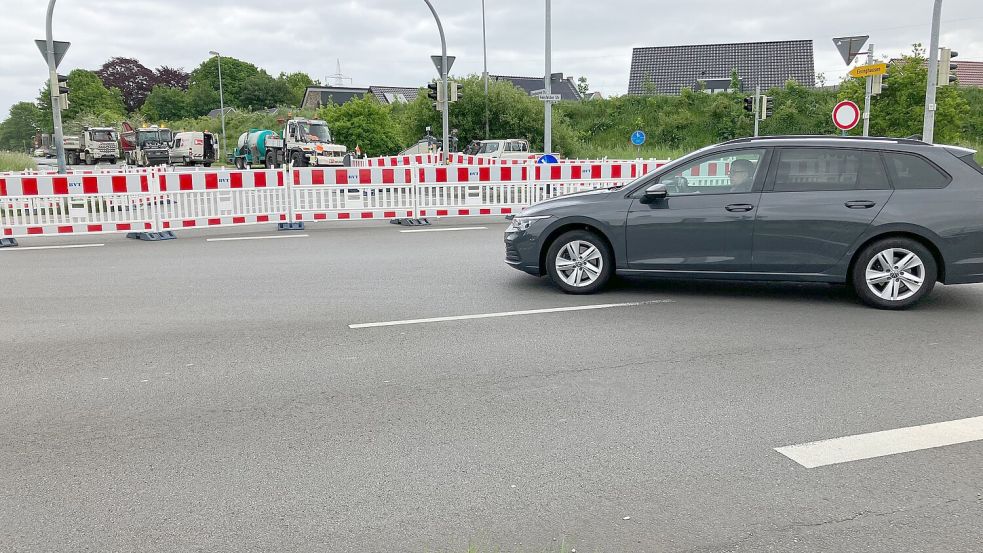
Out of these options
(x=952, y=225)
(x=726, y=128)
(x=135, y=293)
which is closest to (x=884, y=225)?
(x=952, y=225)

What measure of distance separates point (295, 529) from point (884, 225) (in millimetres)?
6350

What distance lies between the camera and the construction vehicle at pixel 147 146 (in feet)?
171

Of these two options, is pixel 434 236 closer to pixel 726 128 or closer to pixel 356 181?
pixel 356 181

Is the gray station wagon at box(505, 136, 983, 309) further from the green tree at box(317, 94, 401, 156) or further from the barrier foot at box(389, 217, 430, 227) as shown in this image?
the green tree at box(317, 94, 401, 156)

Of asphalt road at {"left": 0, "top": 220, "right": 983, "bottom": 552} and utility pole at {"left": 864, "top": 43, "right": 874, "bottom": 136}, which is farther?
utility pole at {"left": 864, "top": 43, "right": 874, "bottom": 136}

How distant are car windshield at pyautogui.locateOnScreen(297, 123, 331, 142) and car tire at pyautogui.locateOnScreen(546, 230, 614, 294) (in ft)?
102

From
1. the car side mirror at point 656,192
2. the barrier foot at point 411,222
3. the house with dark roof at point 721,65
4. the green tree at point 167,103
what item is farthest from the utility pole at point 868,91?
the green tree at point 167,103

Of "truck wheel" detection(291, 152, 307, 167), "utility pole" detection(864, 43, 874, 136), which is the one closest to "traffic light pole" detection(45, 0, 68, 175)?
"truck wheel" detection(291, 152, 307, 167)

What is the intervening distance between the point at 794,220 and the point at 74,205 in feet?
40.0

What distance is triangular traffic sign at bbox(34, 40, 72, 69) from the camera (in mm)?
20422

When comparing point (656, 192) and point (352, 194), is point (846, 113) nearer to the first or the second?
point (352, 194)

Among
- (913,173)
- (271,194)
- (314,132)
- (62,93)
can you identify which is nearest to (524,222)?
(913,173)

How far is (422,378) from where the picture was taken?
560 centimetres

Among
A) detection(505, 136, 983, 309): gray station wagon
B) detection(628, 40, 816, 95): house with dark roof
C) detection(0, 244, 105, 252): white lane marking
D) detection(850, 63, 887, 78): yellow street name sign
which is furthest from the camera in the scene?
detection(628, 40, 816, 95): house with dark roof
